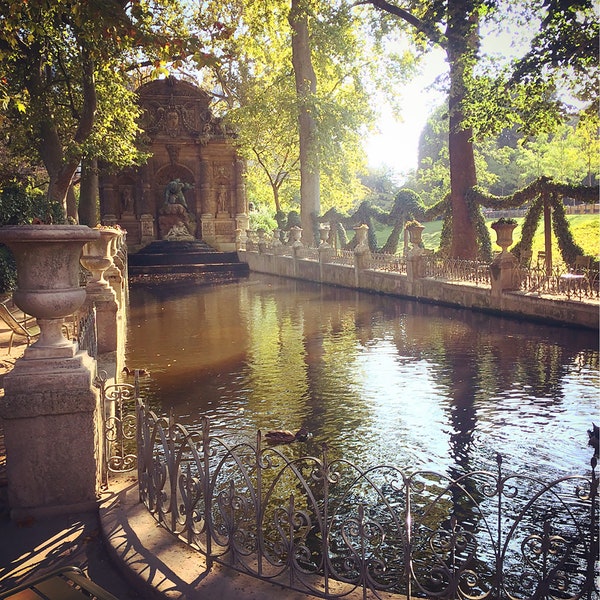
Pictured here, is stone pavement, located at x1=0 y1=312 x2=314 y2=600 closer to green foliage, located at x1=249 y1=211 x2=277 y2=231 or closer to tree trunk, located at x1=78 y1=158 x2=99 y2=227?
tree trunk, located at x1=78 y1=158 x2=99 y2=227

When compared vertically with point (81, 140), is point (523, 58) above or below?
above

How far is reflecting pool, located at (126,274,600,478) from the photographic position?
7316 millimetres

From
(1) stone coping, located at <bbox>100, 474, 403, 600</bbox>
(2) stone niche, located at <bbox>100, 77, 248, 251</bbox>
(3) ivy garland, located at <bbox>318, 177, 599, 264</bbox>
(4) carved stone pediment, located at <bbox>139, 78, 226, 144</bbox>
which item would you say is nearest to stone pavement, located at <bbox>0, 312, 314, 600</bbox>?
(1) stone coping, located at <bbox>100, 474, 403, 600</bbox>

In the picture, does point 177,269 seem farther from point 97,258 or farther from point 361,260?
point 97,258

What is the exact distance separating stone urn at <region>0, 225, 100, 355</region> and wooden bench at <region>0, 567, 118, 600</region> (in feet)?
8.37

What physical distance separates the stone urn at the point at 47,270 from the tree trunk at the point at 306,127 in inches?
1094

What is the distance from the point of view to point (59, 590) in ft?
8.01

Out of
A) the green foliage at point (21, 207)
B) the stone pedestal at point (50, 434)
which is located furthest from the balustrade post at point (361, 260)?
the stone pedestal at point (50, 434)

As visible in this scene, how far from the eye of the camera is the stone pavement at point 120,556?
3.78 meters

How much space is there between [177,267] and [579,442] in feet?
96.6

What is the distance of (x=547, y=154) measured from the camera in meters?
54.3

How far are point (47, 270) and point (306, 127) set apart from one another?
1159 inches

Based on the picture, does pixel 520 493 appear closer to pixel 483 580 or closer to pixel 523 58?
pixel 483 580

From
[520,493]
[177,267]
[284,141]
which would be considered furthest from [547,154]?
[520,493]
